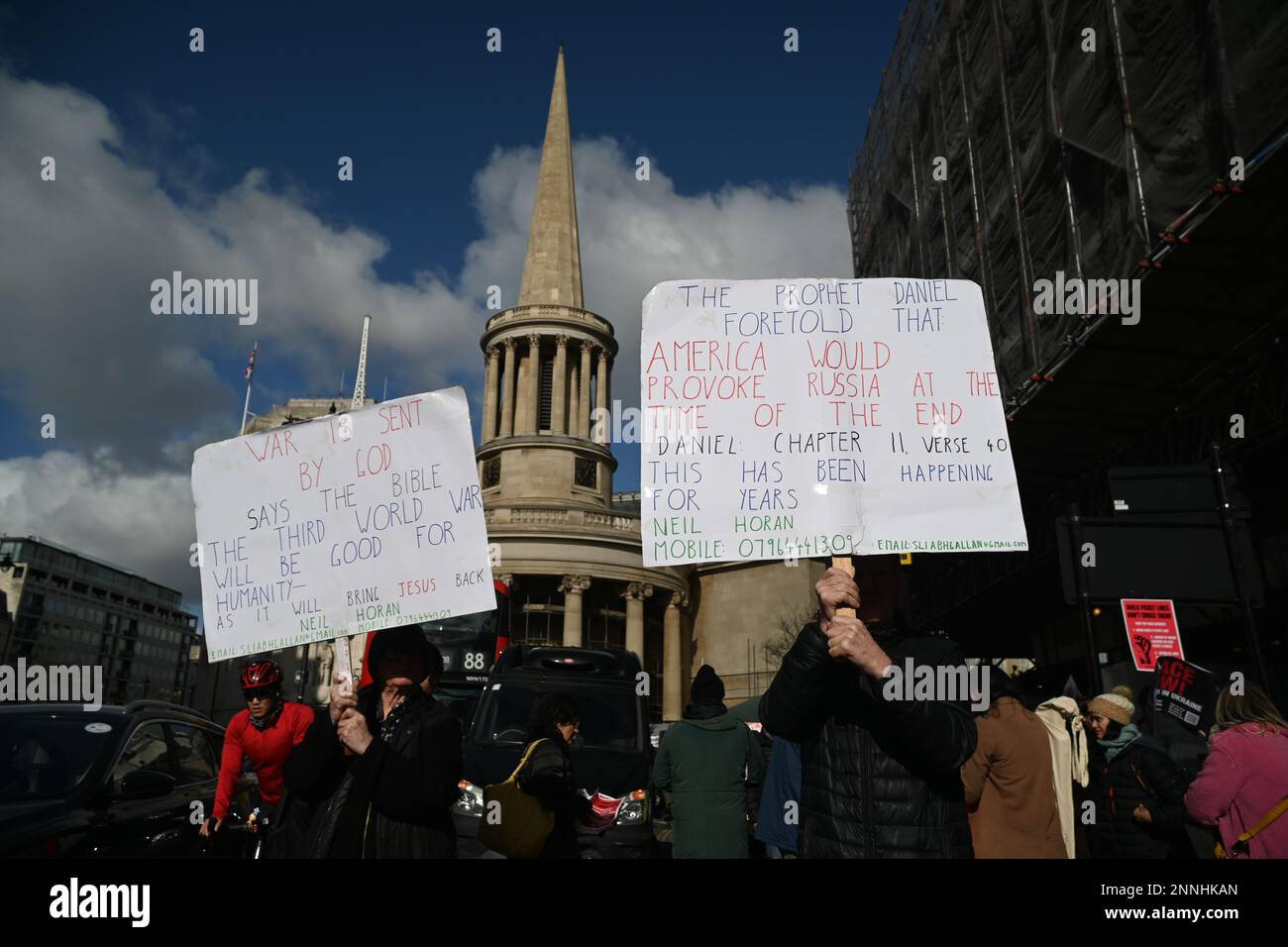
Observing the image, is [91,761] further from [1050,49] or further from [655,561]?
[1050,49]

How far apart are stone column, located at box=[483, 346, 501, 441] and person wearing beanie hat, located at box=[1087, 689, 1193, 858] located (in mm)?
48770

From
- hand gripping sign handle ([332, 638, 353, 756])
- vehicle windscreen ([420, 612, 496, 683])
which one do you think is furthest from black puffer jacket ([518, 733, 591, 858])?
vehicle windscreen ([420, 612, 496, 683])

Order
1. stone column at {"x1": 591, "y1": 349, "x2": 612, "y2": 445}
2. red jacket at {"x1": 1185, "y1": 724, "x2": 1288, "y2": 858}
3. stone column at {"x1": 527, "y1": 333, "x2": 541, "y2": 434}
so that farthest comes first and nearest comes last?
1. stone column at {"x1": 591, "y1": 349, "x2": 612, "y2": 445}
2. stone column at {"x1": 527, "y1": 333, "x2": 541, "y2": 434}
3. red jacket at {"x1": 1185, "y1": 724, "x2": 1288, "y2": 858}

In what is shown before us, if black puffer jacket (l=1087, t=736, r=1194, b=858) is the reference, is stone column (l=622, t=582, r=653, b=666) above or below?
above

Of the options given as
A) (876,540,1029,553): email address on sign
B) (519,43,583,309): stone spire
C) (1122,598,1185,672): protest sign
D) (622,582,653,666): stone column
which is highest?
(519,43,583,309): stone spire

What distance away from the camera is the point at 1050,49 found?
14.4 m

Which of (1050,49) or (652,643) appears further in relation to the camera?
(652,643)

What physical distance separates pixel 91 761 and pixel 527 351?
4976 cm

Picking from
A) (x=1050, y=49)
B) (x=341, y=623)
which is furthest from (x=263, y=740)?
(x=1050, y=49)

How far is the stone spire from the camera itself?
178 feet

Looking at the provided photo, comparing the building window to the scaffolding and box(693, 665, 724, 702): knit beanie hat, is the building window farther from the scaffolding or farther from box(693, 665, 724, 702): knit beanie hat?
box(693, 665, 724, 702): knit beanie hat

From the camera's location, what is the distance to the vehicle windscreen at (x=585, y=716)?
939cm

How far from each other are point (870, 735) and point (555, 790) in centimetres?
192

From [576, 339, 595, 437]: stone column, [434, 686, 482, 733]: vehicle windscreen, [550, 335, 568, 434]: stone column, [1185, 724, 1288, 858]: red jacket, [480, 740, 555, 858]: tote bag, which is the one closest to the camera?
[1185, 724, 1288, 858]: red jacket
